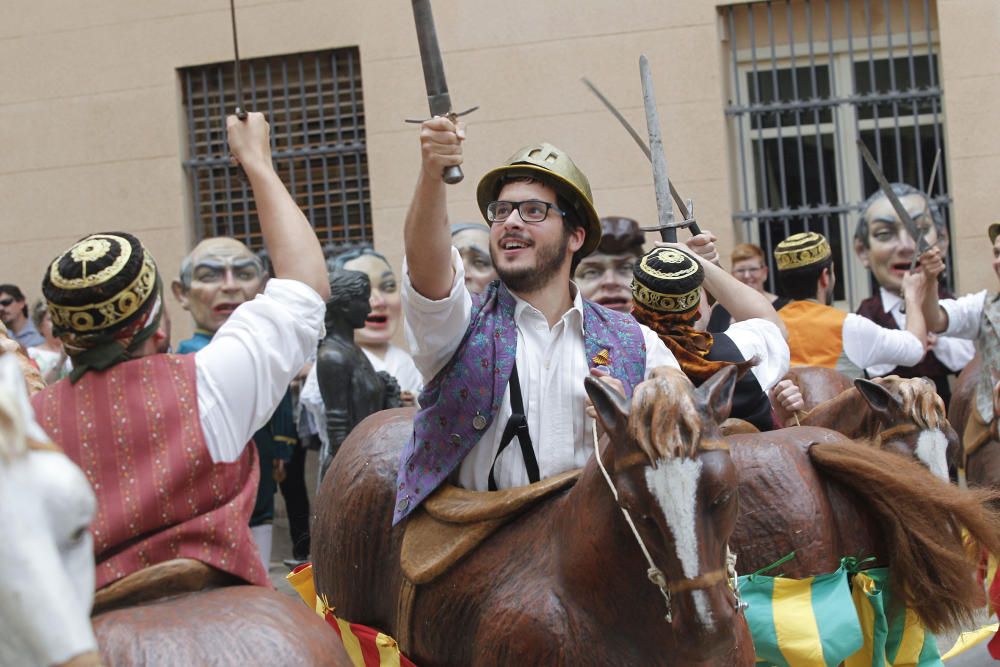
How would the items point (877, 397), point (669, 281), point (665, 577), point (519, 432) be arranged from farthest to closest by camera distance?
point (877, 397), point (669, 281), point (519, 432), point (665, 577)

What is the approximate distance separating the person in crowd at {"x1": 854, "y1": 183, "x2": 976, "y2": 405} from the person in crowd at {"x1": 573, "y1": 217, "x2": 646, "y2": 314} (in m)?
2.32

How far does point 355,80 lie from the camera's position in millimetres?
10273

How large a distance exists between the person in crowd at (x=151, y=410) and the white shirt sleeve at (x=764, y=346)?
237 centimetres

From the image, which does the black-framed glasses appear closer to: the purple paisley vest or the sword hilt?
the purple paisley vest

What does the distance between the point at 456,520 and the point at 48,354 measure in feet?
14.5

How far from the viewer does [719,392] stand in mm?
3104

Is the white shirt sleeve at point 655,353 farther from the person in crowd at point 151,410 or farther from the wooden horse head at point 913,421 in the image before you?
the person in crowd at point 151,410

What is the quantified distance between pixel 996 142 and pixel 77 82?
6863 mm

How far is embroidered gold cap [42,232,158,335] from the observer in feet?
8.52

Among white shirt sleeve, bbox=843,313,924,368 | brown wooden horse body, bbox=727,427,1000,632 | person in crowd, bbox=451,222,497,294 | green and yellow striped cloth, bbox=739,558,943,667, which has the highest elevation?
person in crowd, bbox=451,222,497,294

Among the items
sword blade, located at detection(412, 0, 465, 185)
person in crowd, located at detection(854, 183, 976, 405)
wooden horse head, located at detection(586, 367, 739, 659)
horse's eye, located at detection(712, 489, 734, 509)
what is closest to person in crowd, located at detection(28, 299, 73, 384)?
sword blade, located at detection(412, 0, 465, 185)

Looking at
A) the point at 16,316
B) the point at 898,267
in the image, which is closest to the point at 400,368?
the point at 16,316

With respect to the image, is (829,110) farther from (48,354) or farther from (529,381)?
(529,381)

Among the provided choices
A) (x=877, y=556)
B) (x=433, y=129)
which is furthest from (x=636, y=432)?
(x=877, y=556)
